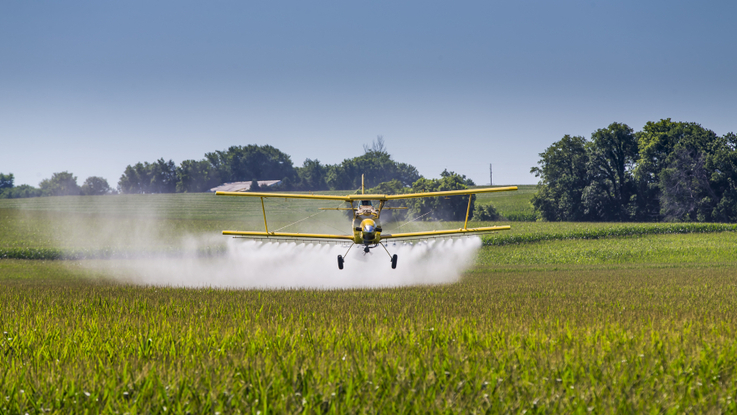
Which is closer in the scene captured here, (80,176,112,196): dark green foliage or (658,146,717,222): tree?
(658,146,717,222): tree

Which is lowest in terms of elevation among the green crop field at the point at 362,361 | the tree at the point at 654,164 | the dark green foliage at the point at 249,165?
the green crop field at the point at 362,361

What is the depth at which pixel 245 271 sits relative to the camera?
114 feet

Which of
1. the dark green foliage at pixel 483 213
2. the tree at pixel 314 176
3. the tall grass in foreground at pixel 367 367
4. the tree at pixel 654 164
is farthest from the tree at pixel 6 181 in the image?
the tall grass in foreground at pixel 367 367

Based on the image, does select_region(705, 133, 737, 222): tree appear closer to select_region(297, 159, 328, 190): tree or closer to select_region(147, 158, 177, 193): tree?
select_region(297, 159, 328, 190): tree

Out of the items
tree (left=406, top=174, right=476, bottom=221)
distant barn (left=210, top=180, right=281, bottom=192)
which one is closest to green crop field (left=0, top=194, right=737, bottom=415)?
tree (left=406, top=174, right=476, bottom=221)

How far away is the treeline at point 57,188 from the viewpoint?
15562 centimetres

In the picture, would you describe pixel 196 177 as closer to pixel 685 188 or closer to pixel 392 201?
pixel 392 201

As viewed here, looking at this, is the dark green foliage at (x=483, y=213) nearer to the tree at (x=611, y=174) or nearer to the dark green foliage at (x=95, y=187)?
the tree at (x=611, y=174)

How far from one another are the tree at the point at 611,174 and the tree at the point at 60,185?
151749 millimetres

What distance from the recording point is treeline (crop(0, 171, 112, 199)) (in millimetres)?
155625

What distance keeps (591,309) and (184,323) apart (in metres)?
9.70

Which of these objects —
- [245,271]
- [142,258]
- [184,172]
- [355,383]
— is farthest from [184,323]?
[184,172]

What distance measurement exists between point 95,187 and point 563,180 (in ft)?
468

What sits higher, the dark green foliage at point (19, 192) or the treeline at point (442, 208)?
the dark green foliage at point (19, 192)
